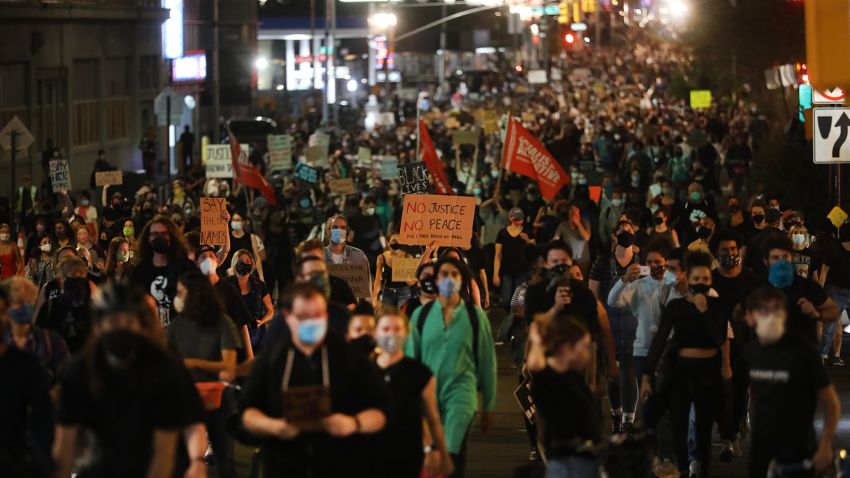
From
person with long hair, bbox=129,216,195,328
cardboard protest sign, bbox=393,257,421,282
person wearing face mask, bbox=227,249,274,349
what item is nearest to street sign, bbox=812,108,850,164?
cardboard protest sign, bbox=393,257,421,282

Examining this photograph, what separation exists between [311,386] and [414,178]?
15.3 metres

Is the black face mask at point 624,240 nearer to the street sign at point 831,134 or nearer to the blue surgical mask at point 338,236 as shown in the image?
the blue surgical mask at point 338,236

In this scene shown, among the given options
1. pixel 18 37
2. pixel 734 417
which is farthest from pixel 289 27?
pixel 734 417

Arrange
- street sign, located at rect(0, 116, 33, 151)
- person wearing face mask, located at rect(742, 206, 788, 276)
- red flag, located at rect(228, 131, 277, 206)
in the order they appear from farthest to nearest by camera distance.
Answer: street sign, located at rect(0, 116, 33, 151), red flag, located at rect(228, 131, 277, 206), person wearing face mask, located at rect(742, 206, 788, 276)

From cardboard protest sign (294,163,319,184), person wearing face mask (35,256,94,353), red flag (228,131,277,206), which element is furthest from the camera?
cardboard protest sign (294,163,319,184)

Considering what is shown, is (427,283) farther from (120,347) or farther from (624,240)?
(120,347)

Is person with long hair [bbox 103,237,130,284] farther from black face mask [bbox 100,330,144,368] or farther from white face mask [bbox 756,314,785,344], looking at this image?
black face mask [bbox 100,330,144,368]

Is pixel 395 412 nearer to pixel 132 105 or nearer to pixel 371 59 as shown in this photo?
pixel 132 105

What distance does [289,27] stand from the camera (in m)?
106

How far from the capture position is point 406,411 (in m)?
8.47

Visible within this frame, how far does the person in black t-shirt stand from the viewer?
8.55 meters

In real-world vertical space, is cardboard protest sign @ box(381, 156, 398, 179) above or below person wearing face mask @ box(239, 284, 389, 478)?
above

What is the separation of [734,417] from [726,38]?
31025mm

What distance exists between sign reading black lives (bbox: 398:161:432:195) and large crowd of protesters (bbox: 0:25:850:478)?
3.01 feet
